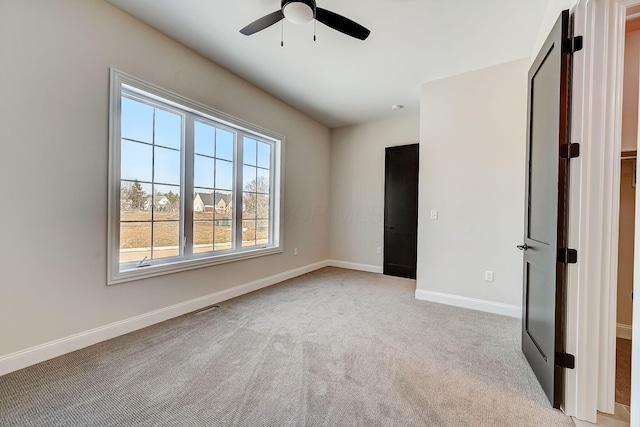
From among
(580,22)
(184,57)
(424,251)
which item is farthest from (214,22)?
(424,251)

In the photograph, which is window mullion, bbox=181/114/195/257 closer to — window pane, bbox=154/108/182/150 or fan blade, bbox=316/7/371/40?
window pane, bbox=154/108/182/150

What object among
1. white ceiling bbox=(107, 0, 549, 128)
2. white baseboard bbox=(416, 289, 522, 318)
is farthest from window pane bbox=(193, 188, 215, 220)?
white baseboard bbox=(416, 289, 522, 318)

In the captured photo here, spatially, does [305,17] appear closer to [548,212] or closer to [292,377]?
[548,212]

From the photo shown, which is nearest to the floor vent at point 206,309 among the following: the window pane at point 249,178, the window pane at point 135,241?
the window pane at point 135,241

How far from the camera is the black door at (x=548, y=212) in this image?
1492 millimetres

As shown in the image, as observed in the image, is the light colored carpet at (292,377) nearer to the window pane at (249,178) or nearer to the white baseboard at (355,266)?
the window pane at (249,178)

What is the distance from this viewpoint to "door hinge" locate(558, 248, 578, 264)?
1.45 meters

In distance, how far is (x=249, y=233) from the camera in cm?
380

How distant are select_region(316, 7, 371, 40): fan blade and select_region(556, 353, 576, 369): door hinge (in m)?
2.44

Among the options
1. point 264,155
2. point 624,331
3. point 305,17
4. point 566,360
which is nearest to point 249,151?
point 264,155

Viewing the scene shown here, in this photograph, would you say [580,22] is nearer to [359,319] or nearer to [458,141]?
[458,141]

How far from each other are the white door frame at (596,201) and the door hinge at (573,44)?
3 cm

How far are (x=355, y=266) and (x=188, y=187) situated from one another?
11.0ft

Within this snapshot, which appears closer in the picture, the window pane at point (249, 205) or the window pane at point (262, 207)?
the window pane at point (249, 205)
